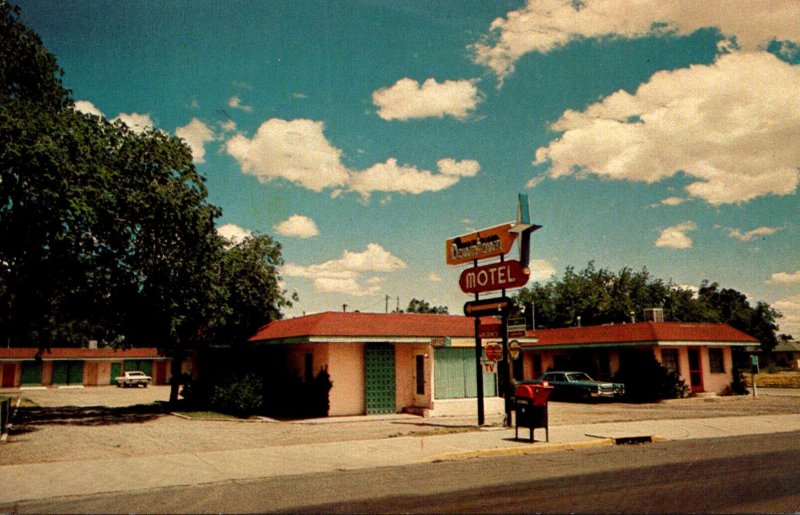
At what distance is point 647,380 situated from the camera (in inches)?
1200

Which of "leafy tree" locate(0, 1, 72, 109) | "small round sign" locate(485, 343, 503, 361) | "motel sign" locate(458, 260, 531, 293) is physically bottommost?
"small round sign" locate(485, 343, 503, 361)

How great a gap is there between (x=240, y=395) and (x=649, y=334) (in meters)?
21.5

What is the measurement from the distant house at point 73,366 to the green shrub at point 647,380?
40.3m

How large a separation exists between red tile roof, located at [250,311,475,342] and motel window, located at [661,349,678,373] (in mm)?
12846

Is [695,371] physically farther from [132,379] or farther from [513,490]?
[132,379]

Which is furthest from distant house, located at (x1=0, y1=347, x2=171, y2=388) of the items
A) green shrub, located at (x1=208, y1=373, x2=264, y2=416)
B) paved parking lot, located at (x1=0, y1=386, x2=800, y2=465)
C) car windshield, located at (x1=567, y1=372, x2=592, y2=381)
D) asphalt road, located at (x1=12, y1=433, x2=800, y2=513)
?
asphalt road, located at (x1=12, y1=433, x2=800, y2=513)

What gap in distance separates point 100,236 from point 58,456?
9.17 meters

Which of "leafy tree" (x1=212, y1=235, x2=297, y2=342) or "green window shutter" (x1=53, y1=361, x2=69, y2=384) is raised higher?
"leafy tree" (x1=212, y1=235, x2=297, y2=342)

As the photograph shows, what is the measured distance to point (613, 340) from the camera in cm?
3278

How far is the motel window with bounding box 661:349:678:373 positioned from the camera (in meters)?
32.7

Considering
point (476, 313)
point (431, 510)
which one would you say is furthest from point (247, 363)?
point (431, 510)

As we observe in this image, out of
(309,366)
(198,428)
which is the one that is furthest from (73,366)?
(198,428)

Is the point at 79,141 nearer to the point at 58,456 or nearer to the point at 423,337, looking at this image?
the point at 58,456

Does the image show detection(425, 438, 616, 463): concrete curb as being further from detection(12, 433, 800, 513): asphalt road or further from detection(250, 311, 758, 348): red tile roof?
detection(250, 311, 758, 348): red tile roof
